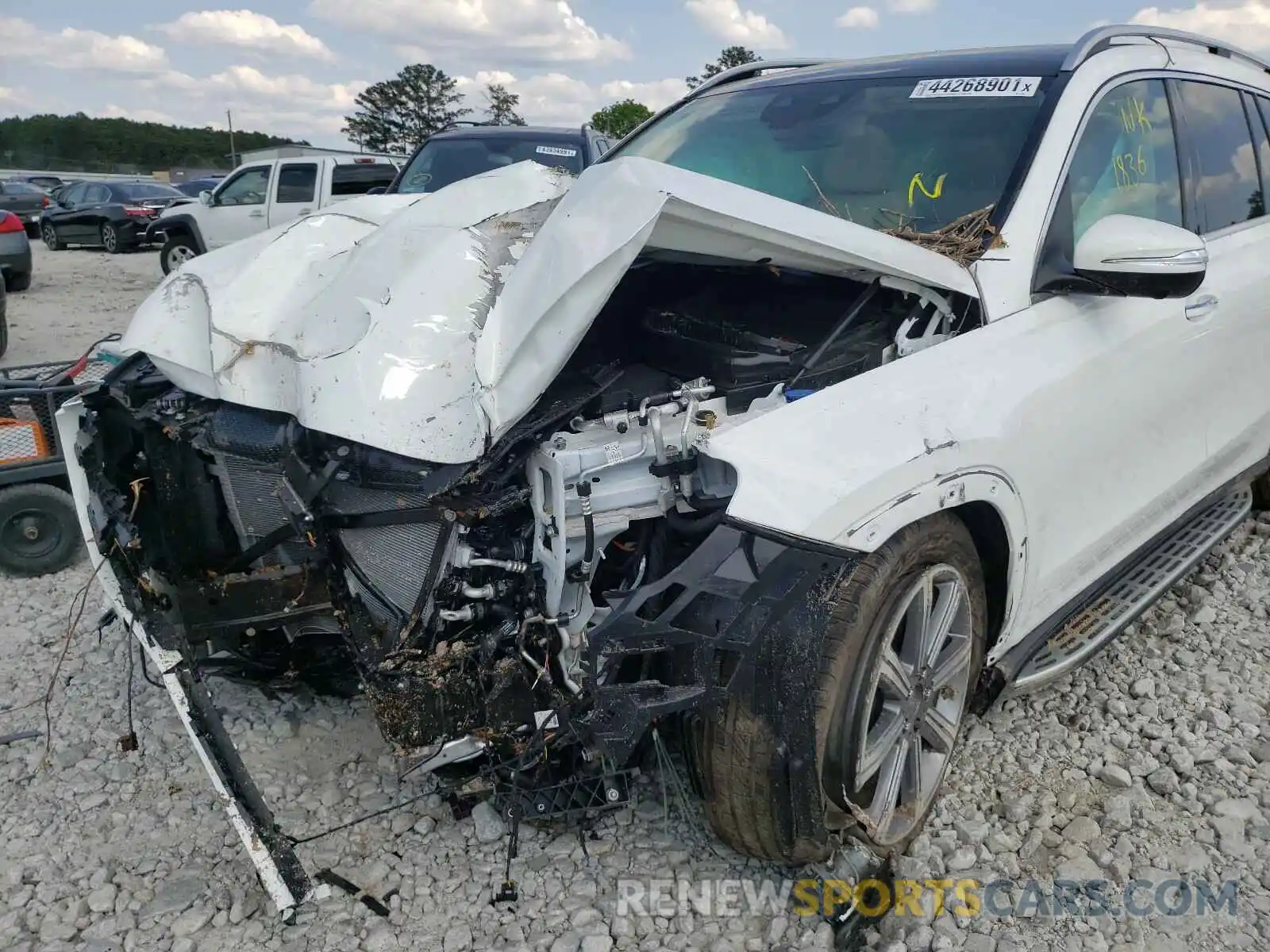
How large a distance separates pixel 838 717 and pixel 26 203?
2717cm

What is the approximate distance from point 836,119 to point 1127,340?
1.12 m

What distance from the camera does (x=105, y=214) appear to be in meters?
19.0

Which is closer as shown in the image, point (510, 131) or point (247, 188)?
point (510, 131)

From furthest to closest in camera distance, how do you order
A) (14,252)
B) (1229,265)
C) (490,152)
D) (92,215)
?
(92,215)
(14,252)
(490,152)
(1229,265)

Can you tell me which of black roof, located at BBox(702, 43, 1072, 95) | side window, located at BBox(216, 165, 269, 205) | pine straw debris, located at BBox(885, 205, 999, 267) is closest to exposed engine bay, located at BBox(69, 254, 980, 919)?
pine straw debris, located at BBox(885, 205, 999, 267)

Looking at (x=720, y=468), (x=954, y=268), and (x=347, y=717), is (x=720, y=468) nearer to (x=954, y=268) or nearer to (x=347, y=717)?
(x=954, y=268)

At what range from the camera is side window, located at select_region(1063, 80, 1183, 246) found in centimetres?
268

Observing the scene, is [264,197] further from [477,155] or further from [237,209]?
[477,155]

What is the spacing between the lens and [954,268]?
235 cm

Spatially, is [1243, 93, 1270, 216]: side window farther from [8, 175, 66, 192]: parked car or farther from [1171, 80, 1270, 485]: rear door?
[8, 175, 66, 192]: parked car

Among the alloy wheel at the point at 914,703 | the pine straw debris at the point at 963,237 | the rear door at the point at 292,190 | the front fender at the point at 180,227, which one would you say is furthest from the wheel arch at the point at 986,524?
the front fender at the point at 180,227

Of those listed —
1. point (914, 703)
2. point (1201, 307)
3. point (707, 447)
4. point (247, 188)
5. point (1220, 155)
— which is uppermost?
point (1220, 155)

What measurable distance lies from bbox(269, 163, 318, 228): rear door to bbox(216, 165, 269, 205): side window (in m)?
0.25

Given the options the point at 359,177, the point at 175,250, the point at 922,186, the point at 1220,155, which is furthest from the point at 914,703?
the point at 175,250
